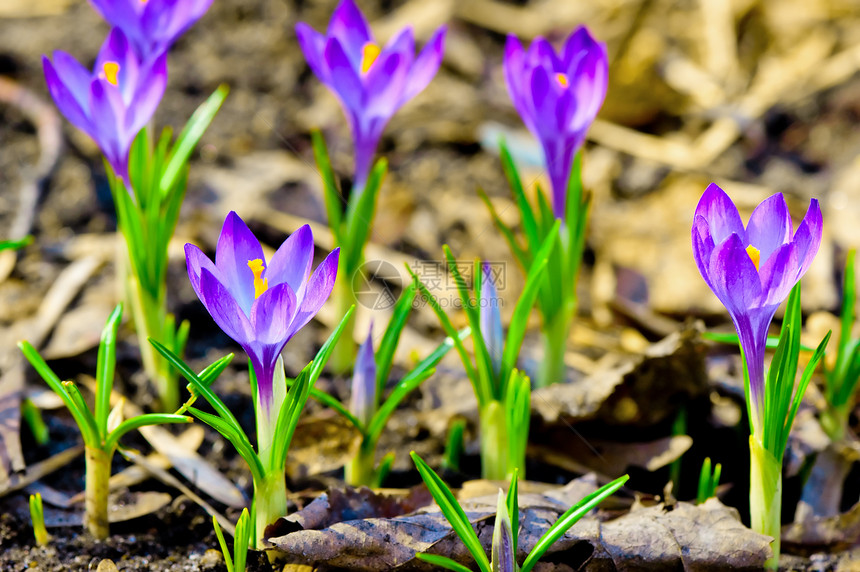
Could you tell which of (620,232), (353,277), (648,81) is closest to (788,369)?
(353,277)

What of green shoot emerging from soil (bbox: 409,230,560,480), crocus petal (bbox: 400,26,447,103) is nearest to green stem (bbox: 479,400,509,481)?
green shoot emerging from soil (bbox: 409,230,560,480)

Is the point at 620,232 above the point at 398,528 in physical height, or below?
above

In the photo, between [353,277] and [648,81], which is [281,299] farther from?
[648,81]

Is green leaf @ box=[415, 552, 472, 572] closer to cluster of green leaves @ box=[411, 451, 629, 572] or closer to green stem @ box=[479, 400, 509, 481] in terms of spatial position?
cluster of green leaves @ box=[411, 451, 629, 572]

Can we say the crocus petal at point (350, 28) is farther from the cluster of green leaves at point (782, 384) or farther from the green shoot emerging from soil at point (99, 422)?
the cluster of green leaves at point (782, 384)

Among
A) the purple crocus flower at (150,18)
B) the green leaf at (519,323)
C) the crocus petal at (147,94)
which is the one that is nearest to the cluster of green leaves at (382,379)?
the green leaf at (519,323)

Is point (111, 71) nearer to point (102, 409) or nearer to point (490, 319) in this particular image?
point (102, 409)
